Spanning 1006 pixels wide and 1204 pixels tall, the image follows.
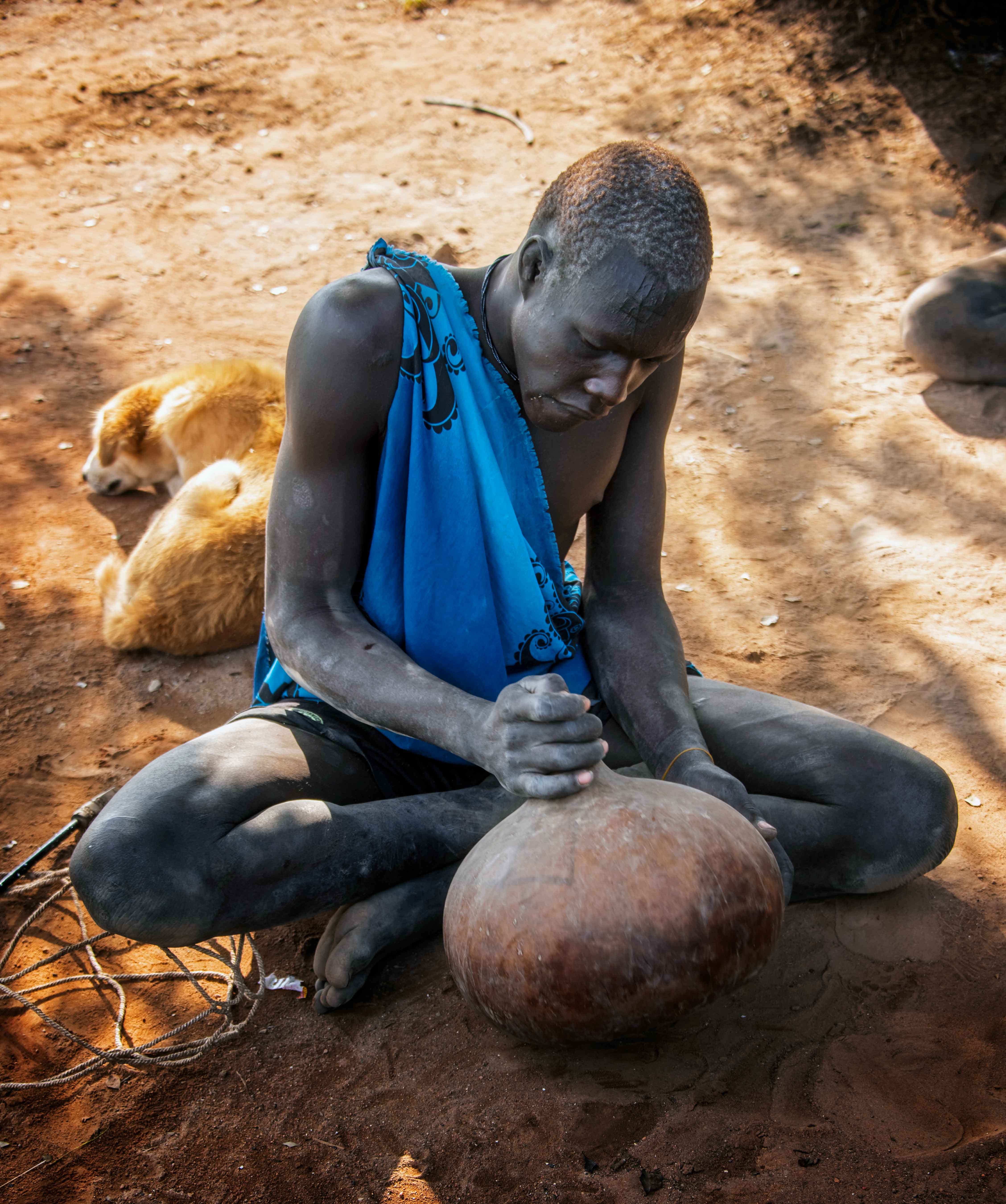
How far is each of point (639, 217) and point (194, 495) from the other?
2382mm

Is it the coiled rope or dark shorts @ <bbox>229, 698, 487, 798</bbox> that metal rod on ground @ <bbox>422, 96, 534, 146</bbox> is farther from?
the coiled rope

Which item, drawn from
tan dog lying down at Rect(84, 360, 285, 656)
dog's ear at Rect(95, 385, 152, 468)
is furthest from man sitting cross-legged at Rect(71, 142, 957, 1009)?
dog's ear at Rect(95, 385, 152, 468)

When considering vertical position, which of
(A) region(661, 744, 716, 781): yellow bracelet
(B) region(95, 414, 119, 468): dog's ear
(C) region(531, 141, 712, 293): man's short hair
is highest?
(C) region(531, 141, 712, 293): man's short hair

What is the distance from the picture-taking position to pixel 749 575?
3.76 m

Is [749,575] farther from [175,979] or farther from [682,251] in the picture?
[175,979]

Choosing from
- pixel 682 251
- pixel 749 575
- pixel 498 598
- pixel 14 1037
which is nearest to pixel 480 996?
pixel 498 598

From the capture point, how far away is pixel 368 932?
6.81 feet

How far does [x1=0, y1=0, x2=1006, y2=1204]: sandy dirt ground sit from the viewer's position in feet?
6.07

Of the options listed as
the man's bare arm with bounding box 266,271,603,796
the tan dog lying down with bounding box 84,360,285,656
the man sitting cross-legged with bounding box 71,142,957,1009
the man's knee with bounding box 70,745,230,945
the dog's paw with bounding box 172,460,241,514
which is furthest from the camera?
the dog's paw with bounding box 172,460,241,514

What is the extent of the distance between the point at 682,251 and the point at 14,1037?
217 cm

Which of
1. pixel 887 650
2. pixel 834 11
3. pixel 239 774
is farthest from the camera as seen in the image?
pixel 834 11

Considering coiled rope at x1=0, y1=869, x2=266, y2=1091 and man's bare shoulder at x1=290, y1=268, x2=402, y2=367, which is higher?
man's bare shoulder at x1=290, y1=268, x2=402, y2=367

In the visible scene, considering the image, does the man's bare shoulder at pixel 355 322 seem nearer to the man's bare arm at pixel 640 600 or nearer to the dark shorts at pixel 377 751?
the man's bare arm at pixel 640 600

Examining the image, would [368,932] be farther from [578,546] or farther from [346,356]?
[578,546]
